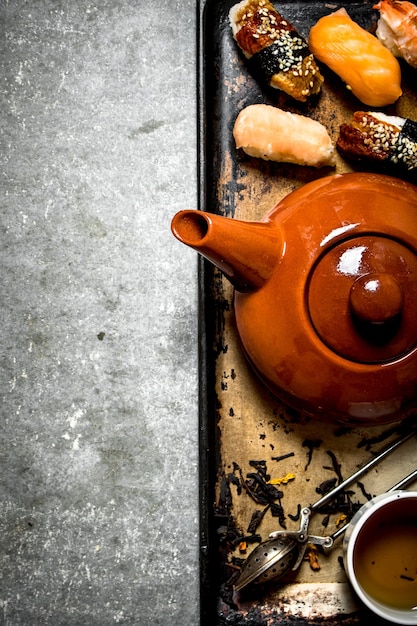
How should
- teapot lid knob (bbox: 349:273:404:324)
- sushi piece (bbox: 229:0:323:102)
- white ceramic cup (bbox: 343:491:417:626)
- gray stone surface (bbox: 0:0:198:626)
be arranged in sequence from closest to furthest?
teapot lid knob (bbox: 349:273:404:324)
white ceramic cup (bbox: 343:491:417:626)
sushi piece (bbox: 229:0:323:102)
gray stone surface (bbox: 0:0:198:626)

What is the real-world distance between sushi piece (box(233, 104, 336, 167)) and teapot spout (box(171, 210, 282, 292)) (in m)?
0.23

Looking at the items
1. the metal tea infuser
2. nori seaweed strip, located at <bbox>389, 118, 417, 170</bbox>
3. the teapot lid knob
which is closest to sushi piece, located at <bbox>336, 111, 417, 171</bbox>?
nori seaweed strip, located at <bbox>389, 118, 417, 170</bbox>

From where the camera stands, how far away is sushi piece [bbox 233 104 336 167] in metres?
1.18

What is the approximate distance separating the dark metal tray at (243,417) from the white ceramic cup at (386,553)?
0.09 meters

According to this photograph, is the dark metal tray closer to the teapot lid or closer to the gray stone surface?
the gray stone surface

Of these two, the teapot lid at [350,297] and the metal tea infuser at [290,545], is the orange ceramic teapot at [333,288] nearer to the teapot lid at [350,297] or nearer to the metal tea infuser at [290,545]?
the teapot lid at [350,297]

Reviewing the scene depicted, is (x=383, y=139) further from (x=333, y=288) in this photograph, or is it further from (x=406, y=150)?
(x=333, y=288)

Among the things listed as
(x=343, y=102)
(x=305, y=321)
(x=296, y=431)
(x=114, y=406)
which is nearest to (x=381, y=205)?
(x=305, y=321)

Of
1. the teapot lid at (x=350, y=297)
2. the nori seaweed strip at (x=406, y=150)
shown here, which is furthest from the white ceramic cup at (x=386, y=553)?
the nori seaweed strip at (x=406, y=150)

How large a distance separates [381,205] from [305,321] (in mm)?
215

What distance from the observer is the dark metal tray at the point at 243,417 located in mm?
1218

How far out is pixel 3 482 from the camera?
A: 1329mm

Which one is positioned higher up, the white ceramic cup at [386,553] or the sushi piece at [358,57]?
the sushi piece at [358,57]

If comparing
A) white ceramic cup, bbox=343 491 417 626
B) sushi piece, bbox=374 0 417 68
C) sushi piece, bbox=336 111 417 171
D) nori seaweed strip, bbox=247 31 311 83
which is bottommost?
white ceramic cup, bbox=343 491 417 626
